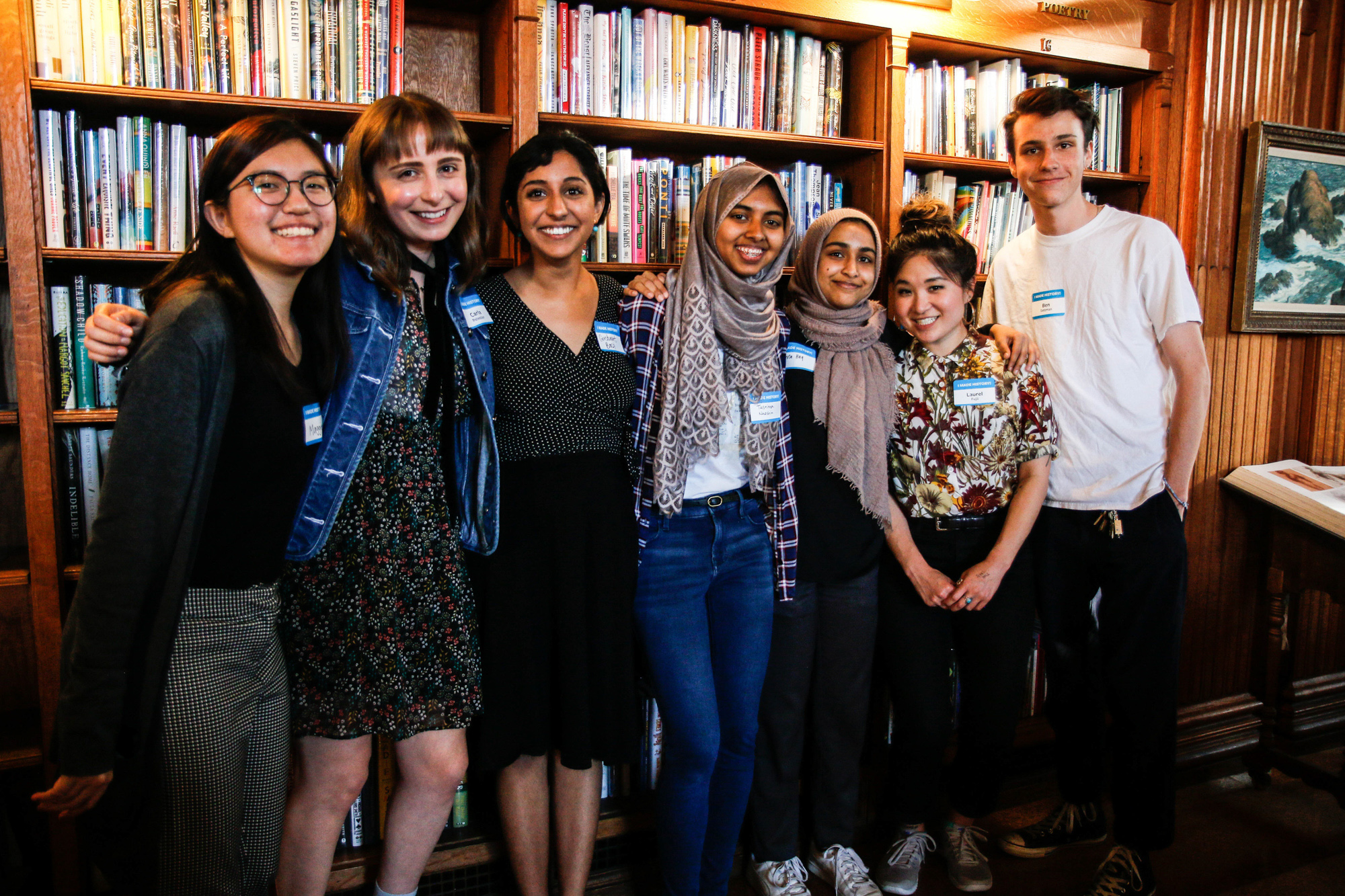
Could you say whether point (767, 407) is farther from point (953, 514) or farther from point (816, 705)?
point (816, 705)

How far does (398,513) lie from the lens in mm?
1571

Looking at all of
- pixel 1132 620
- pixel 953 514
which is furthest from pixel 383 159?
pixel 1132 620

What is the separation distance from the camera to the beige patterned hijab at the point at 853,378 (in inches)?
77.7

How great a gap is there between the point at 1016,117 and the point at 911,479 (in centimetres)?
110

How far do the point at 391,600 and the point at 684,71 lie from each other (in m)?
1.72

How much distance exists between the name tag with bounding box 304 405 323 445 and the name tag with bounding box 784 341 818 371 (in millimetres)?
1106

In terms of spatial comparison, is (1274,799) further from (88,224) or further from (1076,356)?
(88,224)

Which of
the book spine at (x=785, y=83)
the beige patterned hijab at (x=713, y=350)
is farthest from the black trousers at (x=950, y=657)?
the book spine at (x=785, y=83)

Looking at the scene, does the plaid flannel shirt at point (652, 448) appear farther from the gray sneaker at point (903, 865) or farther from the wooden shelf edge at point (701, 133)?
the gray sneaker at point (903, 865)

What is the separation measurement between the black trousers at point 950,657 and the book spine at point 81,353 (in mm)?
2046

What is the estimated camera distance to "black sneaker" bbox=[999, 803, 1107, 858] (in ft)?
7.83

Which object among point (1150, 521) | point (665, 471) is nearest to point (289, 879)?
point (665, 471)

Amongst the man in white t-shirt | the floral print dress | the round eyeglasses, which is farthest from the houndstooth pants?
the man in white t-shirt

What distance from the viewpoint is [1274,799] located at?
2.75 meters
